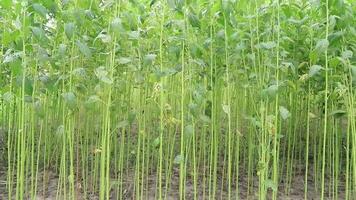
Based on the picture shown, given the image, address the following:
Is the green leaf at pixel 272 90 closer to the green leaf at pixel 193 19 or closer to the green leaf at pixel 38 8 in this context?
the green leaf at pixel 193 19

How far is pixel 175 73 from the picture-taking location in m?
3.08

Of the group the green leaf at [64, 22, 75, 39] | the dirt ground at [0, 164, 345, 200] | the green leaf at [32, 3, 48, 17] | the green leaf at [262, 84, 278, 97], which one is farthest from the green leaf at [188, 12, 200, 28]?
the dirt ground at [0, 164, 345, 200]

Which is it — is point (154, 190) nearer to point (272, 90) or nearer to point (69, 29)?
point (272, 90)

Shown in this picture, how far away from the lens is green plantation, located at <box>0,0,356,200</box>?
2758mm

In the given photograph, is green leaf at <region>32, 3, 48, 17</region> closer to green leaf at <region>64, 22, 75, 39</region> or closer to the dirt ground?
green leaf at <region>64, 22, 75, 39</region>

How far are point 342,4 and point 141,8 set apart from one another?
1294mm

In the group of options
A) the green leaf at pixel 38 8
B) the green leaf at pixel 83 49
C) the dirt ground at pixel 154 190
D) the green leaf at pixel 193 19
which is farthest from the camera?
the dirt ground at pixel 154 190

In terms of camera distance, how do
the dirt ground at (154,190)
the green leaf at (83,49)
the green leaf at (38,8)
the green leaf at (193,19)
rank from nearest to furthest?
1. the green leaf at (38,8)
2. the green leaf at (83,49)
3. the green leaf at (193,19)
4. the dirt ground at (154,190)

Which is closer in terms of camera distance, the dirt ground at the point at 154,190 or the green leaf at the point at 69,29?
the green leaf at the point at 69,29

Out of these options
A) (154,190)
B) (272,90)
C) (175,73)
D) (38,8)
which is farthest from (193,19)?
(154,190)

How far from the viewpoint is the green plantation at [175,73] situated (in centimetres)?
276

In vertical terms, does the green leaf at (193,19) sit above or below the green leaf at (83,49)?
above

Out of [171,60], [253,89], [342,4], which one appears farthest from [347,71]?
[171,60]

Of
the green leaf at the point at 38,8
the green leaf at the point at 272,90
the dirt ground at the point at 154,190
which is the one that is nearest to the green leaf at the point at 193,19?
the green leaf at the point at 272,90
